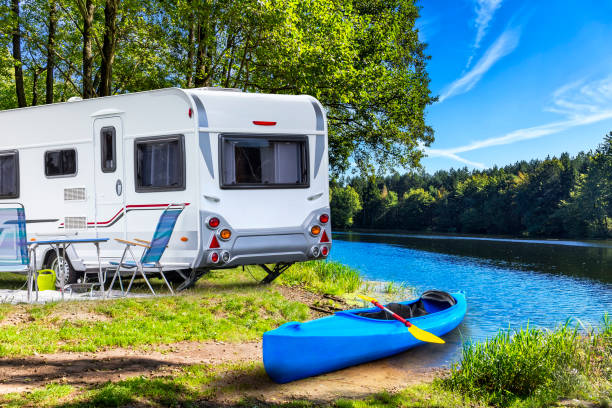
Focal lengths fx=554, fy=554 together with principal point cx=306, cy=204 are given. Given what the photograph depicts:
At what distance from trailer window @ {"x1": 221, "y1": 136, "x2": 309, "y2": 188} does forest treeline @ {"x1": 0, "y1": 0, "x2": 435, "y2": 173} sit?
6869mm

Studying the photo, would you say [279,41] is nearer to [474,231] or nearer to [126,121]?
[126,121]

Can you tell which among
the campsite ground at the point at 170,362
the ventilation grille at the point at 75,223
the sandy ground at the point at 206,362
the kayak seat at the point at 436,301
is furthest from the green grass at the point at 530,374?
the ventilation grille at the point at 75,223

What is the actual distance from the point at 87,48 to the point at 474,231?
7397cm

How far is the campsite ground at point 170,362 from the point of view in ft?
16.4

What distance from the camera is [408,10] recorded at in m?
24.4

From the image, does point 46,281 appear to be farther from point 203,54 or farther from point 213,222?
point 203,54

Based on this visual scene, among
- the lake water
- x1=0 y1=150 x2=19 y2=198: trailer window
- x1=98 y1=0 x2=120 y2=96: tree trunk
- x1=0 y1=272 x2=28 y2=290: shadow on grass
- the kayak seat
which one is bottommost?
the lake water

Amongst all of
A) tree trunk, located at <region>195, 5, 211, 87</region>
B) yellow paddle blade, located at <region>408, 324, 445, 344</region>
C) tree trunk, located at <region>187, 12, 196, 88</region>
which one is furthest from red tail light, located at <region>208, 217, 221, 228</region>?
tree trunk, located at <region>187, 12, 196, 88</region>

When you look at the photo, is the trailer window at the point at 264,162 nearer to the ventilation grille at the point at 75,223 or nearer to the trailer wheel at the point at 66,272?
the ventilation grille at the point at 75,223

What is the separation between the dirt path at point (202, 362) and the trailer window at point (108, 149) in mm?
4046

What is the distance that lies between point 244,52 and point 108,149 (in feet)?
25.6

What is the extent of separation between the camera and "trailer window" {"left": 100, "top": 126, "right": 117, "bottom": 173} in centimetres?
959

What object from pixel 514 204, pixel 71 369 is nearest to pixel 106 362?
pixel 71 369

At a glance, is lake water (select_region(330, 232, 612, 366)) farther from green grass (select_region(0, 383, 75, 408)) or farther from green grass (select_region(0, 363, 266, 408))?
green grass (select_region(0, 383, 75, 408))
